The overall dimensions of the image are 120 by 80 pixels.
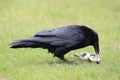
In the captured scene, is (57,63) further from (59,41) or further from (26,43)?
(26,43)

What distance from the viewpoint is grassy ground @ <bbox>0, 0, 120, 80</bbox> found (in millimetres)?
10023

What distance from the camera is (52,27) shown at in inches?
629

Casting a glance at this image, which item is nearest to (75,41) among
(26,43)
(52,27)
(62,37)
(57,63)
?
(62,37)

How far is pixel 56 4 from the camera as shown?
19359 mm

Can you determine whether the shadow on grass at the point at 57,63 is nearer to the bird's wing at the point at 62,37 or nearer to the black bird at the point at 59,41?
the black bird at the point at 59,41

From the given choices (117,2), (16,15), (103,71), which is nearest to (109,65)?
(103,71)

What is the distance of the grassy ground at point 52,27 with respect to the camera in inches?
395

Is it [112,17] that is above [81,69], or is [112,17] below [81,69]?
below

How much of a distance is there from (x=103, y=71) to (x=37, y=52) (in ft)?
8.07

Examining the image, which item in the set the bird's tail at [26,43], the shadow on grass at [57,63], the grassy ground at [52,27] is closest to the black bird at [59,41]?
the bird's tail at [26,43]

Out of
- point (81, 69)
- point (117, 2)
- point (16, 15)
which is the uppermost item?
point (81, 69)

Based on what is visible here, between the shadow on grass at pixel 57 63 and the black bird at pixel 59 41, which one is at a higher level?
the black bird at pixel 59 41

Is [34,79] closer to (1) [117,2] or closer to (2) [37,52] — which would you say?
(2) [37,52]

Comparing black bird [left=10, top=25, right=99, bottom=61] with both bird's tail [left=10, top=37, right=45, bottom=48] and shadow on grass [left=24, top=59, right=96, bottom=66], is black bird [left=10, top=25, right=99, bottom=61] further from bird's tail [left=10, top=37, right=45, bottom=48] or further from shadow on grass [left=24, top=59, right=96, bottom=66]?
shadow on grass [left=24, top=59, right=96, bottom=66]
